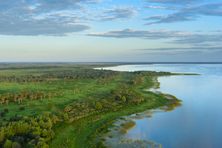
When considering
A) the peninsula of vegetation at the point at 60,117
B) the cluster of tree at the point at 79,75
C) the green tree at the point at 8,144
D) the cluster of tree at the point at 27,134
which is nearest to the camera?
the green tree at the point at 8,144

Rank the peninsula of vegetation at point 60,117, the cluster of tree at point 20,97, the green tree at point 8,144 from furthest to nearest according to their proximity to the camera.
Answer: the cluster of tree at point 20,97
the peninsula of vegetation at point 60,117
the green tree at point 8,144

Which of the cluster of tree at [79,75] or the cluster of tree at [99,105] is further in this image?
the cluster of tree at [79,75]

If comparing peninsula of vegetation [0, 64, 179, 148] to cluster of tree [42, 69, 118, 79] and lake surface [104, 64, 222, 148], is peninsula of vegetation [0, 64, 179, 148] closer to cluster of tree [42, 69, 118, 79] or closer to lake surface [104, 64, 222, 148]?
lake surface [104, 64, 222, 148]

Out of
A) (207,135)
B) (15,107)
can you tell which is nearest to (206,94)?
(207,135)

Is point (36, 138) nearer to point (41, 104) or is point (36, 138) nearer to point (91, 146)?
point (91, 146)

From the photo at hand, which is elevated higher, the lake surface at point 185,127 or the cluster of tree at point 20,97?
the cluster of tree at point 20,97

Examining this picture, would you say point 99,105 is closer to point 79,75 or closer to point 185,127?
point 185,127

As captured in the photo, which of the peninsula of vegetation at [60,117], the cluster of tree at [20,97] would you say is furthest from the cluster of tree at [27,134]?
the cluster of tree at [20,97]

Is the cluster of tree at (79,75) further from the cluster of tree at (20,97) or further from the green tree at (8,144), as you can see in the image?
the green tree at (8,144)

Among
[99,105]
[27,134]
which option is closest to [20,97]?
[99,105]

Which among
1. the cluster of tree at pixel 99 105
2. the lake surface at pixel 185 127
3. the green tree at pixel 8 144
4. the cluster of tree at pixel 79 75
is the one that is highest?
the cluster of tree at pixel 79 75
